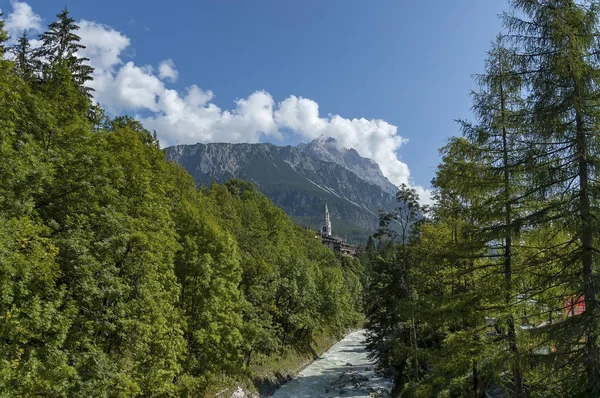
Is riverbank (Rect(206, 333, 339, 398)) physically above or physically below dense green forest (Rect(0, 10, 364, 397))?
below

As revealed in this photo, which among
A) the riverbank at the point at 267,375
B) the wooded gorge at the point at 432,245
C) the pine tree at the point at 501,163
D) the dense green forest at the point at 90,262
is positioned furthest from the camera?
the riverbank at the point at 267,375

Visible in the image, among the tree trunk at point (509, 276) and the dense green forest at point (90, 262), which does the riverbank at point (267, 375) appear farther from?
the tree trunk at point (509, 276)

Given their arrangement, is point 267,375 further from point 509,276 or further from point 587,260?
point 587,260

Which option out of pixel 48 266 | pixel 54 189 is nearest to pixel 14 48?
pixel 54 189

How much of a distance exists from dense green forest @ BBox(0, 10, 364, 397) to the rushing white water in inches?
423

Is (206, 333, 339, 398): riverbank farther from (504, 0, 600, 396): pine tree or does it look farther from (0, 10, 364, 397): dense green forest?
(504, 0, 600, 396): pine tree

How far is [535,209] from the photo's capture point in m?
11.8

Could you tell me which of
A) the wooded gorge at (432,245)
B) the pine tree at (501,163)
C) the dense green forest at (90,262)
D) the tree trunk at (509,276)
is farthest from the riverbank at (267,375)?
the pine tree at (501,163)

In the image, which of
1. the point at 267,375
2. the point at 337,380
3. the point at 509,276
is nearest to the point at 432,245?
the point at 509,276

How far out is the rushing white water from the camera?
35.2m

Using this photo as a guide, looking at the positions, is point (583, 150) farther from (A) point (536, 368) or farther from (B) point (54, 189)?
(B) point (54, 189)

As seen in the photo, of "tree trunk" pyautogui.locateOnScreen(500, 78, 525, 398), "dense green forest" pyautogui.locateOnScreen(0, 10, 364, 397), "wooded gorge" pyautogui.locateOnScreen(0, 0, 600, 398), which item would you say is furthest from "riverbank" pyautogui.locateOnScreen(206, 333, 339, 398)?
"tree trunk" pyautogui.locateOnScreen(500, 78, 525, 398)

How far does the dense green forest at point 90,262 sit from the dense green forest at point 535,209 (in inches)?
459

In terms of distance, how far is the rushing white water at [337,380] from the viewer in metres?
35.2
